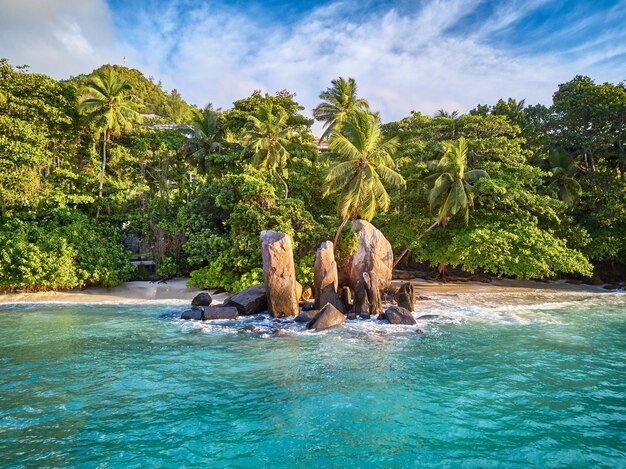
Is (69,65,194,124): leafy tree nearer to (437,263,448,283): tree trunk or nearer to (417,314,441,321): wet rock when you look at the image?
(437,263,448,283): tree trunk

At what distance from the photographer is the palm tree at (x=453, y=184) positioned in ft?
78.5

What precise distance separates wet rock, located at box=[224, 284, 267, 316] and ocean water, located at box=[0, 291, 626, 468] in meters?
2.00

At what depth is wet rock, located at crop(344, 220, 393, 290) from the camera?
22172mm

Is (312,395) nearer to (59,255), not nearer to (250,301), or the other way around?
(250,301)

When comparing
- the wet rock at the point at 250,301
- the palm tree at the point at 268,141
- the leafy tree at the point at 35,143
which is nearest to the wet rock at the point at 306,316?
the wet rock at the point at 250,301

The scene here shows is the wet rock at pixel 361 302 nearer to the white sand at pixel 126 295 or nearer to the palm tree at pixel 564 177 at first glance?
the white sand at pixel 126 295

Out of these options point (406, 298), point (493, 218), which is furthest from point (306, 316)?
Answer: point (493, 218)

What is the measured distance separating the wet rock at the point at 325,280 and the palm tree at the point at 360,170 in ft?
11.7

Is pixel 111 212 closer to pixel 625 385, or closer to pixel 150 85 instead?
pixel 625 385

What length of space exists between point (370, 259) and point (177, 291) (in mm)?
12352

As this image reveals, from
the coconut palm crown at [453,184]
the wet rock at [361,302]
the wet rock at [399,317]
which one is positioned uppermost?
the coconut palm crown at [453,184]

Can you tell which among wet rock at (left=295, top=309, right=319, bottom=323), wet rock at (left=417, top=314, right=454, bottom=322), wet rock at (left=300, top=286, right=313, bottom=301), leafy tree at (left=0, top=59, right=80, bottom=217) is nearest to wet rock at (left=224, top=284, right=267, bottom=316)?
wet rock at (left=295, top=309, right=319, bottom=323)

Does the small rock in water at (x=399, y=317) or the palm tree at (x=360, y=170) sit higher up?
the palm tree at (x=360, y=170)

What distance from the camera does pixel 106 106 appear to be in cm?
3241
